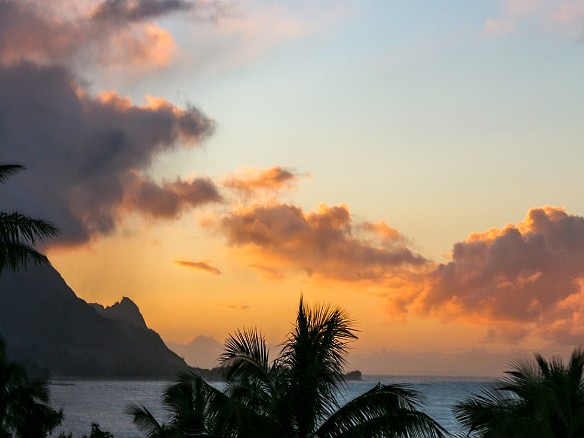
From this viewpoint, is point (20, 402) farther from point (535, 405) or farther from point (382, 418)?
point (535, 405)

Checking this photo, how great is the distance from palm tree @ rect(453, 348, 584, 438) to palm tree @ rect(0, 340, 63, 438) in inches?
930

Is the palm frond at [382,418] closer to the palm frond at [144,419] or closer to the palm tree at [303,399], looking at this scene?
the palm tree at [303,399]

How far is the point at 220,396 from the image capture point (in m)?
27.5

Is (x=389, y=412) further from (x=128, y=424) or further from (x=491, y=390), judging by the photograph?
(x=128, y=424)

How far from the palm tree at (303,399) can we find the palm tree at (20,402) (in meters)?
17.0

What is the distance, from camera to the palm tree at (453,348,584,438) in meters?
22.6

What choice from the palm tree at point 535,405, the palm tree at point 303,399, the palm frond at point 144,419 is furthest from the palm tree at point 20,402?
the palm tree at point 535,405

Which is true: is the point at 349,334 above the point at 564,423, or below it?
above

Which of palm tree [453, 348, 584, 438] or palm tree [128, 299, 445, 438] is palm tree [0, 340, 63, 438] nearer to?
palm tree [128, 299, 445, 438]

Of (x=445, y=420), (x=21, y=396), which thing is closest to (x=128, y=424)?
(x=445, y=420)

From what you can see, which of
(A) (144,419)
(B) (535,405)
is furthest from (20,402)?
(B) (535,405)

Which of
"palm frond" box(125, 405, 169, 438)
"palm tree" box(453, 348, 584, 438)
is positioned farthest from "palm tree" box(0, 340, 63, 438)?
"palm tree" box(453, 348, 584, 438)

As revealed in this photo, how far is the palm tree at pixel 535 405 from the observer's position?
74.2 feet

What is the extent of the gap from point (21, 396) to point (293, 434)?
2005 centimetres
